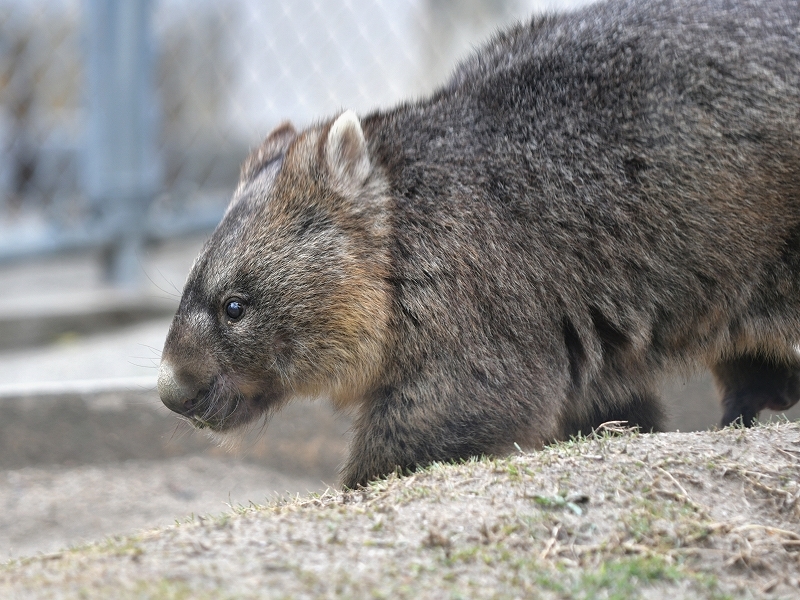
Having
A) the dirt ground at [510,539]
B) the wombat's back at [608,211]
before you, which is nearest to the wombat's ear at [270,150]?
the wombat's back at [608,211]

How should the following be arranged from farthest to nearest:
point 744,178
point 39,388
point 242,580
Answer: point 39,388 → point 744,178 → point 242,580

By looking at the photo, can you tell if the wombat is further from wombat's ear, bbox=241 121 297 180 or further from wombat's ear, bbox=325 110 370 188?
wombat's ear, bbox=241 121 297 180

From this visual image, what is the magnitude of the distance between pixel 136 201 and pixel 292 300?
4586 mm

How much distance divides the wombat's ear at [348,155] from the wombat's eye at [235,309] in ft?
1.99

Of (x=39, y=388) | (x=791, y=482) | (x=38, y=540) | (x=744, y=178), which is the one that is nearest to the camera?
(x=791, y=482)

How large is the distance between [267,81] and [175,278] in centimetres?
198

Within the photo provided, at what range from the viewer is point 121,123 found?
780cm

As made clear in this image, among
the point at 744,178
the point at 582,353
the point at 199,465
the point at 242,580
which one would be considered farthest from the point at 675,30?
the point at 199,465

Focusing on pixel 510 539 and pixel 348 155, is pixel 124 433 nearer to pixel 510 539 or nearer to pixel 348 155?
pixel 348 155

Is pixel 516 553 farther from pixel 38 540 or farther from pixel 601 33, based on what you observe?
pixel 38 540

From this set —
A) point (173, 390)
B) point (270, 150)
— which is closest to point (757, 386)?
point (270, 150)

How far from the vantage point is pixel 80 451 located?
5305 millimetres

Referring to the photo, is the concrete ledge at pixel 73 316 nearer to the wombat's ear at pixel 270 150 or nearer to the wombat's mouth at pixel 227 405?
the wombat's ear at pixel 270 150

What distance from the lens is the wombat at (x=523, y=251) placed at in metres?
3.70
